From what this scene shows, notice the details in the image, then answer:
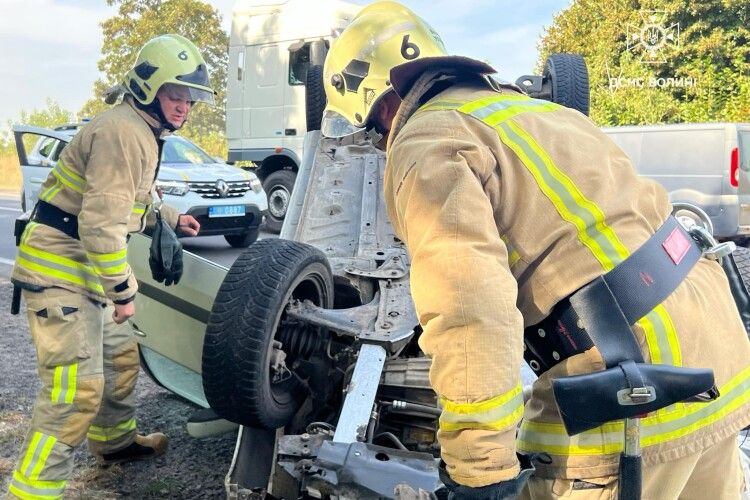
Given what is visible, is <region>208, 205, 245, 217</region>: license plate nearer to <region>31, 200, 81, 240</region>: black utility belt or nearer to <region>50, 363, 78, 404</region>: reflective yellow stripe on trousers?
<region>31, 200, 81, 240</region>: black utility belt

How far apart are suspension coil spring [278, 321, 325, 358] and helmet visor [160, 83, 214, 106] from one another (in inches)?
46.8

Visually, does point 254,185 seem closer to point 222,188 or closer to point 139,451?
point 222,188

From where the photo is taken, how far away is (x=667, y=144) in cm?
938

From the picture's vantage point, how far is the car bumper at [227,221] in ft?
29.0

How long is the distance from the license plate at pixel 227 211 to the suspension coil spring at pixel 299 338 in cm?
626

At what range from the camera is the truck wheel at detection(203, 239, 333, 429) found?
2.61 m

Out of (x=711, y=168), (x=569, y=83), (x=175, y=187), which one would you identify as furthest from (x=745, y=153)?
(x=175, y=187)

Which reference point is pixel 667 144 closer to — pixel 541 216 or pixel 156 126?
pixel 156 126

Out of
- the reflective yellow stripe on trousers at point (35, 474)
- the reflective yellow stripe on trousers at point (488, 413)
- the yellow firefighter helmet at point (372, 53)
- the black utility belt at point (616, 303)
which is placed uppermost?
the yellow firefighter helmet at point (372, 53)

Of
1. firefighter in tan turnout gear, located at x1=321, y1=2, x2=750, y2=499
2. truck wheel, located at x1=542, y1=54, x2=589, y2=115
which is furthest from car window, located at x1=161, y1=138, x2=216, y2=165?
firefighter in tan turnout gear, located at x1=321, y1=2, x2=750, y2=499

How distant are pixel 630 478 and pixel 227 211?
8041 mm

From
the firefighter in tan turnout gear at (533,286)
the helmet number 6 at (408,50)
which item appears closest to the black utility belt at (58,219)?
the helmet number 6 at (408,50)

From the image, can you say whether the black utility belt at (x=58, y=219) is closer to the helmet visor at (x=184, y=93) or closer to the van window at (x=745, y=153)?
the helmet visor at (x=184, y=93)

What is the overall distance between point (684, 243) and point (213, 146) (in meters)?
24.6
